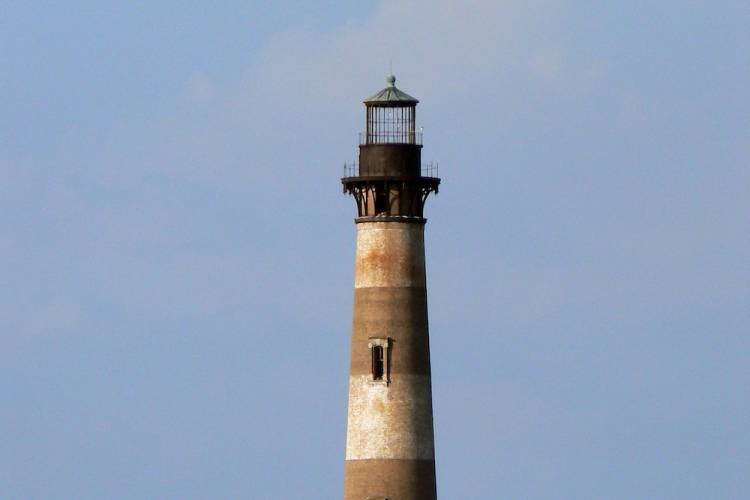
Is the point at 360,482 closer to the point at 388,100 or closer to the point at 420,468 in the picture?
the point at 420,468

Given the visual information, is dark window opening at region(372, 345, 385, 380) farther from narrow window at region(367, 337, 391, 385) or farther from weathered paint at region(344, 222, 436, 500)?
weathered paint at region(344, 222, 436, 500)

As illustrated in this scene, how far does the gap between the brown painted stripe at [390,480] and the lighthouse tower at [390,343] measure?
0.09 ft

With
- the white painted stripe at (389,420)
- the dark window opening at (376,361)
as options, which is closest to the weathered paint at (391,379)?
the white painted stripe at (389,420)

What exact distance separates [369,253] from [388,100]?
14.6 ft

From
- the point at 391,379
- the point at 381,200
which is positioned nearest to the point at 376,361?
the point at 391,379

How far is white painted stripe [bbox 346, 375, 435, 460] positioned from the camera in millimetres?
79812

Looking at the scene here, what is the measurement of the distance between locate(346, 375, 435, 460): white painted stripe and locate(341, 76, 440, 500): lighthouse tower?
0.03 m

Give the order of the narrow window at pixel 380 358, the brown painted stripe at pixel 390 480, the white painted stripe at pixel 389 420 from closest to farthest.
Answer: the brown painted stripe at pixel 390 480
the white painted stripe at pixel 389 420
the narrow window at pixel 380 358

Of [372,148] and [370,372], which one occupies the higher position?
[372,148]

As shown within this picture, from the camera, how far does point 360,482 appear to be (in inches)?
3145

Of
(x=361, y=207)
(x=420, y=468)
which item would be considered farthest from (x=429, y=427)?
(x=361, y=207)

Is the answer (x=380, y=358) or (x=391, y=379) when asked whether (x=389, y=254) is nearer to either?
(x=380, y=358)

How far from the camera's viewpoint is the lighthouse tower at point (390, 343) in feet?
262

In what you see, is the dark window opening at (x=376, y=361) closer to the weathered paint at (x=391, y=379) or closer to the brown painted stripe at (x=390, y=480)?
the weathered paint at (x=391, y=379)
